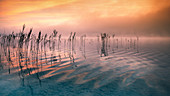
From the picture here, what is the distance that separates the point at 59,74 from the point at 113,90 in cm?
488

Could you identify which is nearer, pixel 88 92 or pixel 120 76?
pixel 88 92

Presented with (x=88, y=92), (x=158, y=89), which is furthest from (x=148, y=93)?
(x=88, y=92)

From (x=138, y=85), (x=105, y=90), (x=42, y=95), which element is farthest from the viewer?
(x=138, y=85)

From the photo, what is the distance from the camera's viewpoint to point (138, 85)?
8312 millimetres

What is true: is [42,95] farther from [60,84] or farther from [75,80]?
[75,80]

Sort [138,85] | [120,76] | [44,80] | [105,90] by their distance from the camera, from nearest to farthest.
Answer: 1. [105,90]
2. [138,85]
3. [44,80]
4. [120,76]

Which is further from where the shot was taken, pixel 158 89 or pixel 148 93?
pixel 158 89

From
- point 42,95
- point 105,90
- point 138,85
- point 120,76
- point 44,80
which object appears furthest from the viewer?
point 120,76

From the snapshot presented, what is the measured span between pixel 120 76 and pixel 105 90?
294 centimetres

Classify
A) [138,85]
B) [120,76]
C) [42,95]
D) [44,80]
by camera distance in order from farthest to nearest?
[120,76] → [44,80] → [138,85] → [42,95]

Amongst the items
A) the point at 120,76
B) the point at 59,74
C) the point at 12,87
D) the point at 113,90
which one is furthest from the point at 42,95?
the point at 120,76

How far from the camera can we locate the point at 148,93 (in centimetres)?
723

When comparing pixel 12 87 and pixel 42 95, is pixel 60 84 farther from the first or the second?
pixel 12 87

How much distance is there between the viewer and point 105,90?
298 inches
